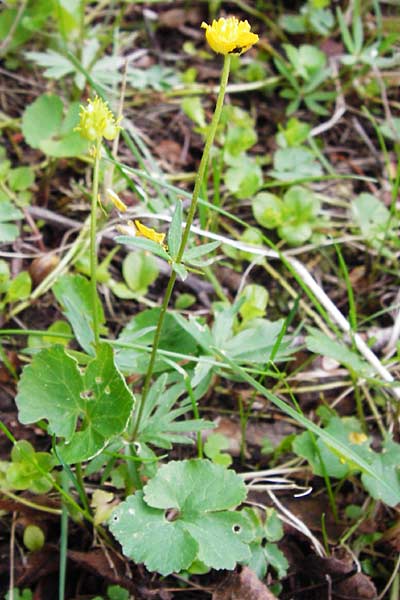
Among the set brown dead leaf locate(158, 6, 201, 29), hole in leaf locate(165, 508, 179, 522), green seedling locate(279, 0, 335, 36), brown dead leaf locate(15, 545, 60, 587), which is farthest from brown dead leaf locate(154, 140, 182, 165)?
brown dead leaf locate(15, 545, 60, 587)

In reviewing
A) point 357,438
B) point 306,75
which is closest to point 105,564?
point 357,438

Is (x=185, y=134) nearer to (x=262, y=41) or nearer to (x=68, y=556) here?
(x=262, y=41)

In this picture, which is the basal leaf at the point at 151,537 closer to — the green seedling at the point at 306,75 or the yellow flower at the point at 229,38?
the yellow flower at the point at 229,38

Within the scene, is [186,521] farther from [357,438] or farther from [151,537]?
[357,438]

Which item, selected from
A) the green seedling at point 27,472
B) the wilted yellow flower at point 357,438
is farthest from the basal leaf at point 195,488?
the wilted yellow flower at point 357,438

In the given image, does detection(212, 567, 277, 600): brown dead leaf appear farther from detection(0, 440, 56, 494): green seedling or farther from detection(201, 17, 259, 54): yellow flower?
detection(201, 17, 259, 54): yellow flower

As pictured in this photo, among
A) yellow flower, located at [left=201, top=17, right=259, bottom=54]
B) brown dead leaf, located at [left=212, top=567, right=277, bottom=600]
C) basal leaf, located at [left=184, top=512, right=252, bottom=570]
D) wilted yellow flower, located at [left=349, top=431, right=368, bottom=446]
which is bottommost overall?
brown dead leaf, located at [left=212, top=567, right=277, bottom=600]

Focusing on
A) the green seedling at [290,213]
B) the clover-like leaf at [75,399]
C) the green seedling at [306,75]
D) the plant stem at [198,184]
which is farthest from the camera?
the green seedling at [306,75]
